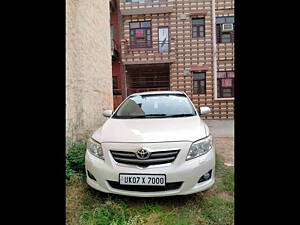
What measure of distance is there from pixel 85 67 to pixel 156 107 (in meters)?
2.14

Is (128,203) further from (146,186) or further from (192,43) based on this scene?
(192,43)

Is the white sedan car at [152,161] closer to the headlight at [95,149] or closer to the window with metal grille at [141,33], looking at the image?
the headlight at [95,149]

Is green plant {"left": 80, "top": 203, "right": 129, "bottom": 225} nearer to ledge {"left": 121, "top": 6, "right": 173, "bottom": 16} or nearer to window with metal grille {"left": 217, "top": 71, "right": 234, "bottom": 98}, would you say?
window with metal grille {"left": 217, "top": 71, "right": 234, "bottom": 98}

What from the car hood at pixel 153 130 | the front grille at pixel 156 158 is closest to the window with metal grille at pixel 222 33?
the car hood at pixel 153 130

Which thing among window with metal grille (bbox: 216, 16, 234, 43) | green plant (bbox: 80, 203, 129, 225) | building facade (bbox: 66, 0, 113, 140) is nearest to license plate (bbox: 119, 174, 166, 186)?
green plant (bbox: 80, 203, 129, 225)

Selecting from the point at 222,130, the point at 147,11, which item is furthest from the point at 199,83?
the point at 147,11

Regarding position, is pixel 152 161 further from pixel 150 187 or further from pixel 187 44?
pixel 187 44

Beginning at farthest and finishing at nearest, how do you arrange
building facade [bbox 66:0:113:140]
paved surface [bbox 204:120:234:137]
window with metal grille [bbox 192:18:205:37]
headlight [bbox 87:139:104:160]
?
window with metal grille [bbox 192:18:205:37], paved surface [bbox 204:120:234:137], building facade [bbox 66:0:113:140], headlight [bbox 87:139:104:160]

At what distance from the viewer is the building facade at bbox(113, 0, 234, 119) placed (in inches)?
450

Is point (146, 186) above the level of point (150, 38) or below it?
below

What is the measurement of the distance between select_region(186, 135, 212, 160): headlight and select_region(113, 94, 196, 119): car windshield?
75 centimetres

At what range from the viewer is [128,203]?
7.25ft
